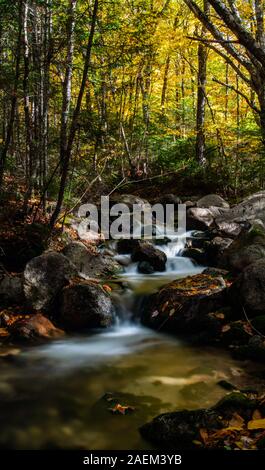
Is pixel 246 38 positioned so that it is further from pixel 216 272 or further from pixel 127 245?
pixel 127 245

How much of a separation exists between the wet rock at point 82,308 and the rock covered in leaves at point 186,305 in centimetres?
84

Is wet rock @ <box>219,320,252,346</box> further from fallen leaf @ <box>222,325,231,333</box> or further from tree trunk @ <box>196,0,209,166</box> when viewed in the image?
tree trunk @ <box>196,0,209,166</box>

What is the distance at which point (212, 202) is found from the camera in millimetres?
13742

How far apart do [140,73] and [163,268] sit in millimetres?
8784

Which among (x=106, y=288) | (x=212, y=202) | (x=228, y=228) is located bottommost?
(x=106, y=288)

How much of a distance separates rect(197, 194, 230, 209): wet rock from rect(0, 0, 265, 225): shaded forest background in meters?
1.17

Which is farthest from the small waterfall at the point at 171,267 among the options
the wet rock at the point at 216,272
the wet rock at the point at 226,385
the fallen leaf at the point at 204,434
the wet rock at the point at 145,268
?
the fallen leaf at the point at 204,434

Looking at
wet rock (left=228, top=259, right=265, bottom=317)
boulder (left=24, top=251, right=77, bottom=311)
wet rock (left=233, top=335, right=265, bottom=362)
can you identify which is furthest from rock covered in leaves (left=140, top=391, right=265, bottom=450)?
boulder (left=24, top=251, right=77, bottom=311)

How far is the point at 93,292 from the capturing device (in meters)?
6.78

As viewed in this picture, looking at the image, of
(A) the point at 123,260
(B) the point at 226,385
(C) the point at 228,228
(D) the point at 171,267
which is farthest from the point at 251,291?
(C) the point at 228,228

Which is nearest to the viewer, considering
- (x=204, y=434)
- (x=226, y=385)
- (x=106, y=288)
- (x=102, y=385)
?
(x=204, y=434)

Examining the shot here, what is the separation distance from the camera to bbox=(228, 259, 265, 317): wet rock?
6.02 meters

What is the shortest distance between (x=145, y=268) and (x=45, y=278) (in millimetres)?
2931
